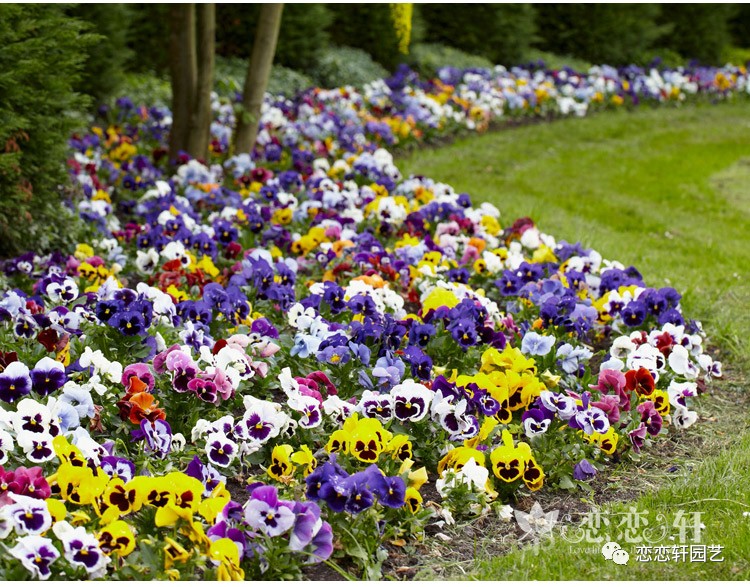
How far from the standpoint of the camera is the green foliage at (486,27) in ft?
46.6

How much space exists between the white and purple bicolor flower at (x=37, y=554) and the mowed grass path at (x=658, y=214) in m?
1.32

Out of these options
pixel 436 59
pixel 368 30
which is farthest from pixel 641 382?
pixel 368 30

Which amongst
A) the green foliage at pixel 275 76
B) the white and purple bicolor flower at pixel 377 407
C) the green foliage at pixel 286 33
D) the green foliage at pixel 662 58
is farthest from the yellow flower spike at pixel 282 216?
the green foliage at pixel 662 58

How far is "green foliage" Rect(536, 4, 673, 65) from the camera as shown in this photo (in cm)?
1549

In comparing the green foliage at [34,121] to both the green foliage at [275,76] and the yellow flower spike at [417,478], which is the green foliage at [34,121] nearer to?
the yellow flower spike at [417,478]

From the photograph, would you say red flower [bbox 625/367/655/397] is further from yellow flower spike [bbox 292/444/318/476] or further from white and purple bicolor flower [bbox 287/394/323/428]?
yellow flower spike [bbox 292/444/318/476]

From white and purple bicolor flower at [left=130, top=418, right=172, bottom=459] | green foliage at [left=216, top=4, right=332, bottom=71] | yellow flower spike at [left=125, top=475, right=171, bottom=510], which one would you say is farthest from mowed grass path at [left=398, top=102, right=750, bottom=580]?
green foliage at [left=216, top=4, right=332, bottom=71]

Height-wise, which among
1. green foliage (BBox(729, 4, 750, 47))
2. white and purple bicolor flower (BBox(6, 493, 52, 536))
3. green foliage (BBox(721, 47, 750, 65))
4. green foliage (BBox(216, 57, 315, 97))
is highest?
green foliage (BBox(729, 4, 750, 47))

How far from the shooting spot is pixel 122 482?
9.91ft

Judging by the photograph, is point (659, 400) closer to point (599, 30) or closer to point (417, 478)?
point (417, 478)

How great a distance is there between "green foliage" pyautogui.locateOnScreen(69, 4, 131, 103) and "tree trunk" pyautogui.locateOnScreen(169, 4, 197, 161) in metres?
1.40

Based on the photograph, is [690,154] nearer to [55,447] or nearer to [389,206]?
[389,206]

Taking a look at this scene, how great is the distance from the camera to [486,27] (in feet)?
Answer: 47.1

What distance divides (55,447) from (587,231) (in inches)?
193
